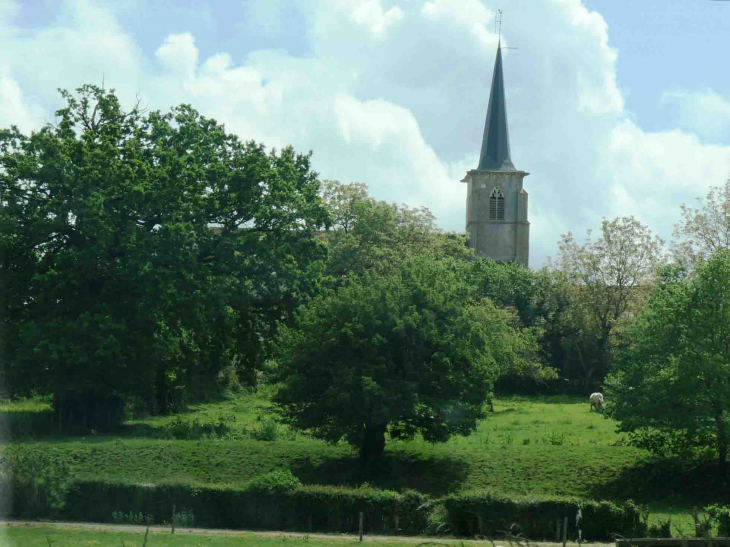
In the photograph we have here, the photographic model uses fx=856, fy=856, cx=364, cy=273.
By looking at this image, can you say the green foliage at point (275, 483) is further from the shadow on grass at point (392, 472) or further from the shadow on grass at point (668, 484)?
the shadow on grass at point (668, 484)

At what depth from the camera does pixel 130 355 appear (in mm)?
31188

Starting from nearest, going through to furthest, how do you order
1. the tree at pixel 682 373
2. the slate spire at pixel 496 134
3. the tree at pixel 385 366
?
the tree at pixel 682 373, the tree at pixel 385 366, the slate spire at pixel 496 134

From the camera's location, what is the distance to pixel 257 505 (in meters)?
23.1

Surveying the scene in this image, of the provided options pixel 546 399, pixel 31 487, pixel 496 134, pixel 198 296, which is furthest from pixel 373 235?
pixel 496 134

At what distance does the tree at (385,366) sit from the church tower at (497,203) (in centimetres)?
6716

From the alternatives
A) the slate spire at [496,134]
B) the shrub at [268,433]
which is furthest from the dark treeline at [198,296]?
the slate spire at [496,134]

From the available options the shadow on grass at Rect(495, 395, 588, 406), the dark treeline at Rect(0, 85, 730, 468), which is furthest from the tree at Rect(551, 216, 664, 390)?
the dark treeline at Rect(0, 85, 730, 468)

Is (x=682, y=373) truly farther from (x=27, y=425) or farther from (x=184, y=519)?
(x=27, y=425)

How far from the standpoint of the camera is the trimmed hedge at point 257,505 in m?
22.3

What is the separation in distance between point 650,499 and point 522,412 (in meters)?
16.0

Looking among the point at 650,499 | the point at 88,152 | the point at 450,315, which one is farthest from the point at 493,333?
the point at 88,152

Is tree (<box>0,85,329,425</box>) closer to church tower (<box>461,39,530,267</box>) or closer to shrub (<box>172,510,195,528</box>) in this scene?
shrub (<box>172,510,195,528</box>)

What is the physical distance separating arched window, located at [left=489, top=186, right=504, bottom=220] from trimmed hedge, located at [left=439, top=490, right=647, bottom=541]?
3041 inches

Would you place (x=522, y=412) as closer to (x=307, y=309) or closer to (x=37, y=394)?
(x=307, y=309)
